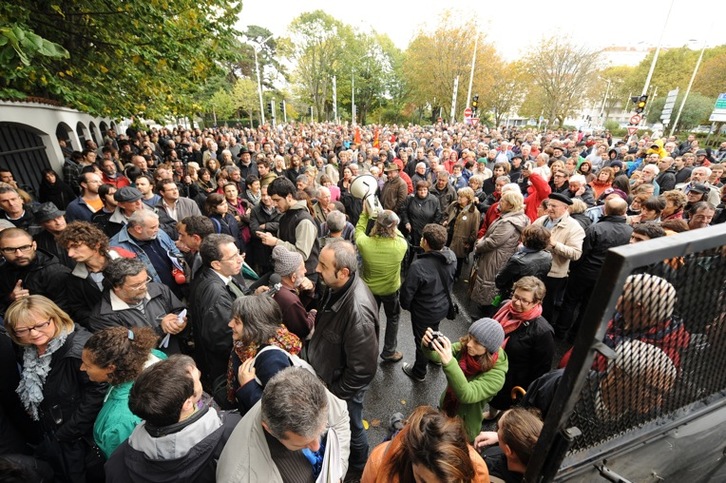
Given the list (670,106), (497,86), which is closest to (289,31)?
(497,86)

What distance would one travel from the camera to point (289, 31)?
44250 millimetres

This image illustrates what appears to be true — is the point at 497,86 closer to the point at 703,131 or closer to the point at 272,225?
the point at 703,131

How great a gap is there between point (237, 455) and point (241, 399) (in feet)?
1.83

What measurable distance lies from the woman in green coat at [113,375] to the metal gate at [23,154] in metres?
8.74

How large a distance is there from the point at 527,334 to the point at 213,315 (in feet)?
8.63

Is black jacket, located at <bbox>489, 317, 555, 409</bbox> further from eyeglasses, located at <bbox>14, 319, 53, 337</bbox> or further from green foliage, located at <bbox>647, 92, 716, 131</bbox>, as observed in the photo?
green foliage, located at <bbox>647, 92, 716, 131</bbox>

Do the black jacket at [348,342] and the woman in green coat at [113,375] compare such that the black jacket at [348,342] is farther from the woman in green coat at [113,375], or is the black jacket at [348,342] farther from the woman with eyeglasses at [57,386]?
the woman with eyeglasses at [57,386]

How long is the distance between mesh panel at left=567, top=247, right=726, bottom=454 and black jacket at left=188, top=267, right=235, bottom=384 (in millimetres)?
2451

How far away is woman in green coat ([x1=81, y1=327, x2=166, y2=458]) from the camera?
1.90m

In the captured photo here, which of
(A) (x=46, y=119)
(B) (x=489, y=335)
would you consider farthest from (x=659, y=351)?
(A) (x=46, y=119)

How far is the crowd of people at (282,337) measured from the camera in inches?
57.6

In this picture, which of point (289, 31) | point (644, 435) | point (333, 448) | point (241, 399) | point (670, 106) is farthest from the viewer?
point (289, 31)

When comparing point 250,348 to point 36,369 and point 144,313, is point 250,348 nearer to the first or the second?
point 144,313

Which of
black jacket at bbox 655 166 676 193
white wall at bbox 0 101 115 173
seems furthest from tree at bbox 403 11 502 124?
white wall at bbox 0 101 115 173
